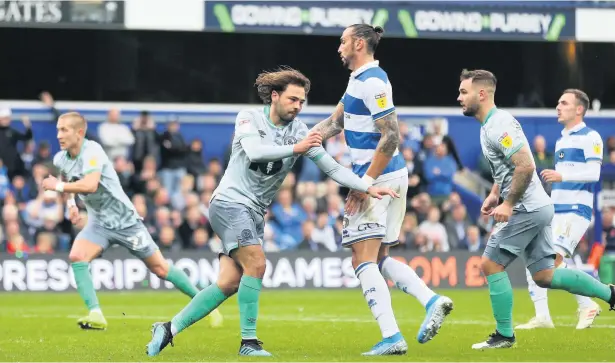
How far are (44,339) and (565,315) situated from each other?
649 cm

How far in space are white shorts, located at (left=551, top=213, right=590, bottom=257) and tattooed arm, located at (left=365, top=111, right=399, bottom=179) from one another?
3720 mm

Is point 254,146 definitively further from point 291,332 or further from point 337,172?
point 291,332

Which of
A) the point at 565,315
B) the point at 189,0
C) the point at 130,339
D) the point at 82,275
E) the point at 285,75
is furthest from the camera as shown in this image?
the point at 189,0

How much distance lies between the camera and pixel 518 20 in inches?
896

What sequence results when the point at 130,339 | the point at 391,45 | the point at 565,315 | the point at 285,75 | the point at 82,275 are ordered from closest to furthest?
1. the point at 285,75
2. the point at 130,339
3. the point at 82,275
4. the point at 565,315
5. the point at 391,45

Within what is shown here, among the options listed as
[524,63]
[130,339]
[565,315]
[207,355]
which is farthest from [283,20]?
[207,355]

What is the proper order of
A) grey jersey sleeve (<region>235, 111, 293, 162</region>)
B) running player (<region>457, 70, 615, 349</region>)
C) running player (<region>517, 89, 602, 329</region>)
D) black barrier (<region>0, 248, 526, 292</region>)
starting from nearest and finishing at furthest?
grey jersey sleeve (<region>235, 111, 293, 162</region>)
running player (<region>457, 70, 615, 349</region>)
running player (<region>517, 89, 602, 329</region>)
black barrier (<region>0, 248, 526, 292</region>)

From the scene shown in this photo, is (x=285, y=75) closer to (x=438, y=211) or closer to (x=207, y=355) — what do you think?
(x=207, y=355)

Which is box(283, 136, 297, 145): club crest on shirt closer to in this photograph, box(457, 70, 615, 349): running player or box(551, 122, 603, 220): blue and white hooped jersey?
box(457, 70, 615, 349): running player

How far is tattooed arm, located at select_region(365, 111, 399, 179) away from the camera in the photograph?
33.7ft

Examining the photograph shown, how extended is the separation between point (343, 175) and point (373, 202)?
464 mm

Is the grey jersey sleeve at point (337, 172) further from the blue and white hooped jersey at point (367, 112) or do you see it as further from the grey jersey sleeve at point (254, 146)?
the blue and white hooped jersey at point (367, 112)

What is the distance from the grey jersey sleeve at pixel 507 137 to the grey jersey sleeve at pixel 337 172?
1241 millimetres

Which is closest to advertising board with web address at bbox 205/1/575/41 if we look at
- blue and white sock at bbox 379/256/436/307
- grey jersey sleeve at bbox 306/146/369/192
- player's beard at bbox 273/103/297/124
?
player's beard at bbox 273/103/297/124
